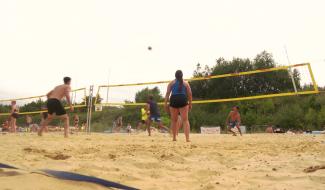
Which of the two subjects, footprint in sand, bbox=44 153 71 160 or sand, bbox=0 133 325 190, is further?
footprint in sand, bbox=44 153 71 160

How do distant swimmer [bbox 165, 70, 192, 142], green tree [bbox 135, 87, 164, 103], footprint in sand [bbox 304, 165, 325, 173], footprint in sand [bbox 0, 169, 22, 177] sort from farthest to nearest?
green tree [bbox 135, 87, 164, 103] → distant swimmer [bbox 165, 70, 192, 142] → footprint in sand [bbox 304, 165, 325, 173] → footprint in sand [bbox 0, 169, 22, 177]

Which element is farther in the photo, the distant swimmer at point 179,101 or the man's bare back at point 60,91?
the man's bare back at point 60,91

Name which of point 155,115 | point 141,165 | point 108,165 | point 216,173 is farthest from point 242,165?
point 155,115

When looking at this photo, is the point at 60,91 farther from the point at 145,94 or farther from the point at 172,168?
the point at 145,94

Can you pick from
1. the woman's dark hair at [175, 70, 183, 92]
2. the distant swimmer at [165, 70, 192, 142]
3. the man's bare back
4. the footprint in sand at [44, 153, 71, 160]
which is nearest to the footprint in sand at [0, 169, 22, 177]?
the footprint in sand at [44, 153, 71, 160]

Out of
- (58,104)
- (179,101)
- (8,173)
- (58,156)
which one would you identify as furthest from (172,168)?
(58,104)

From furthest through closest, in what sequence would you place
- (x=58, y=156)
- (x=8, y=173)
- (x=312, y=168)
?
(x=58, y=156) → (x=312, y=168) → (x=8, y=173)

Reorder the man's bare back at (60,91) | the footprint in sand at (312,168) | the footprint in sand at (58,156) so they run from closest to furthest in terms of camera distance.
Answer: the footprint in sand at (312,168)
the footprint in sand at (58,156)
the man's bare back at (60,91)

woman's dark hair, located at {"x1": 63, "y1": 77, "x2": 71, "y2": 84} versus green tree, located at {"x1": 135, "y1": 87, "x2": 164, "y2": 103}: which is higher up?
green tree, located at {"x1": 135, "y1": 87, "x2": 164, "y2": 103}

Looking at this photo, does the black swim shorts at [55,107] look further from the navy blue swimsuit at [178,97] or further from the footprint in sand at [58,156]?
the footprint in sand at [58,156]

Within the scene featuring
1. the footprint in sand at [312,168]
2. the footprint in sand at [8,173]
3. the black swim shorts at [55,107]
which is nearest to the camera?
the footprint in sand at [8,173]

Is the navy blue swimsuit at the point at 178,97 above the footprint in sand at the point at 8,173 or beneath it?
above

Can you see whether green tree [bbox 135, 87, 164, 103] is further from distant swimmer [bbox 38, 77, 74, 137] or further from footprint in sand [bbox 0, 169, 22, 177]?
footprint in sand [bbox 0, 169, 22, 177]

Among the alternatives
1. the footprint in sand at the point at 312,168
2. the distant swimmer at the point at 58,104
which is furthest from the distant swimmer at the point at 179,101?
the footprint in sand at the point at 312,168
